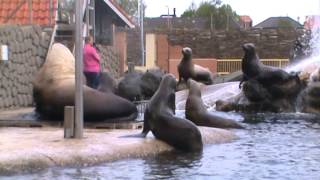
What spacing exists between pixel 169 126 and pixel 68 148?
5.61 feet

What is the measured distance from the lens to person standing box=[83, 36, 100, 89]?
16.2m

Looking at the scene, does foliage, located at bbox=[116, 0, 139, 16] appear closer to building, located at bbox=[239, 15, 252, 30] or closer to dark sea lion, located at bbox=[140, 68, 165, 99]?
building, located at bbox=[239, 15, 252, 30]

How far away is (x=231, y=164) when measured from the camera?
9.84 m

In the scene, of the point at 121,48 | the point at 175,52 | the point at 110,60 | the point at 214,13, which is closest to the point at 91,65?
the point at 110,60

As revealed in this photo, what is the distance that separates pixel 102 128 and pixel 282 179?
16.8 feet

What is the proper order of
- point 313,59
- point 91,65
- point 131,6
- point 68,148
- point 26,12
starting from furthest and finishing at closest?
point 131,6 → point 313,59 → point 26,12 → point 91,65 → point 68,148

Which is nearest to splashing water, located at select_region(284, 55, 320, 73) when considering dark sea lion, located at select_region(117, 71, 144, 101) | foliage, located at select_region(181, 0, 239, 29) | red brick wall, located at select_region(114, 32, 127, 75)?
dark sea lion, located at select_region(117, 71, 144, 101)

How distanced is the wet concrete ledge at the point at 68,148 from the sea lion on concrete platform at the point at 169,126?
130 millimetres

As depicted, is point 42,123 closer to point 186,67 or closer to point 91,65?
point 91,65

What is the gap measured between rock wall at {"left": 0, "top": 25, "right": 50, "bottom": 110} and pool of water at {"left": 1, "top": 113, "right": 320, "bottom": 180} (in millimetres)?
6158

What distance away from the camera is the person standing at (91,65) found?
16234mm

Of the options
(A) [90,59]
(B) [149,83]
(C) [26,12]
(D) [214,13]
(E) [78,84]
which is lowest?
Answer: (B) [149,83]

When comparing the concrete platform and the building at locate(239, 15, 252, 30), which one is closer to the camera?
the concrete platform

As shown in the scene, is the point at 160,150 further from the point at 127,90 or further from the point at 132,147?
the point at 127,90
